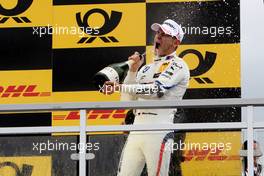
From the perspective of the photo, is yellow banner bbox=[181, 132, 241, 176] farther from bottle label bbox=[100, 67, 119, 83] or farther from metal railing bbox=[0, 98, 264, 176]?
bottle label bbox=[100, 67, 119, 83]

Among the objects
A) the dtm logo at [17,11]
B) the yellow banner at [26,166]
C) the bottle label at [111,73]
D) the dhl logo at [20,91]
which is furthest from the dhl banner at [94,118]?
the dtm logo at [17,11]

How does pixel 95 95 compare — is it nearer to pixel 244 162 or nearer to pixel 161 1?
pixel 161 1

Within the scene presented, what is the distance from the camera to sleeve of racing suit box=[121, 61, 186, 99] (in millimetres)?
5172

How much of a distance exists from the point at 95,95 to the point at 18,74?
81cm

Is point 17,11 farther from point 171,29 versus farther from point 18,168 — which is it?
point 18,168

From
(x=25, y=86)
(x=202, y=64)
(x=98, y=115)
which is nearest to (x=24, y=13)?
(x=25, y=86)

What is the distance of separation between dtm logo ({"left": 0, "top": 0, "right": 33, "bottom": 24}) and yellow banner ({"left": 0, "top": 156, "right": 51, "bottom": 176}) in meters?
3.06

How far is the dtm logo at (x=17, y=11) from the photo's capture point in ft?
24.7

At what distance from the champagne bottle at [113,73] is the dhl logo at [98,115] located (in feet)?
1.47

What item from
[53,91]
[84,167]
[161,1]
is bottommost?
[84,167]

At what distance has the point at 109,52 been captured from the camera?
7402mm

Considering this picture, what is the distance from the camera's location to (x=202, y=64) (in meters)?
7.25

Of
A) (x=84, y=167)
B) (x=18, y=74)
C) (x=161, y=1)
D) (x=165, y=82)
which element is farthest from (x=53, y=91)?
(x=84, y=167)

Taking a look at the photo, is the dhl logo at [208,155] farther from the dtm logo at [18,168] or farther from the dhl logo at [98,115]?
the dtm logo at [18,168]
